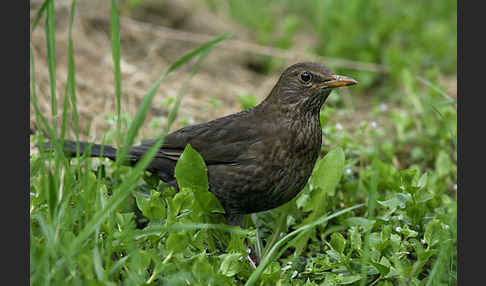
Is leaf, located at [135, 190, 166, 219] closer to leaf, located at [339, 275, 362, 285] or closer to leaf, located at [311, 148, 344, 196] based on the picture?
leaf, located at [339, 275, 362, 285]

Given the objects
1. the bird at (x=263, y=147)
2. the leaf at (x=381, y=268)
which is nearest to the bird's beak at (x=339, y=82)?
the bird at (x=263, y=147)

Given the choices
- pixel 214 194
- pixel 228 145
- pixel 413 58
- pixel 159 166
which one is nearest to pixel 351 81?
pixel 228 145

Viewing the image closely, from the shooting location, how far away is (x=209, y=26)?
7.28 m

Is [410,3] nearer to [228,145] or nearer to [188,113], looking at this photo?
[188,113]

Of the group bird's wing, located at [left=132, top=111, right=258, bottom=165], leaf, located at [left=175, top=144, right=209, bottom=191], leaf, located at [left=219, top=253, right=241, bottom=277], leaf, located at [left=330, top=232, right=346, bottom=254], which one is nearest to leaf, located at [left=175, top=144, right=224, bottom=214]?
leaf, located at [left=175, top=144, right=209, bottom=191]

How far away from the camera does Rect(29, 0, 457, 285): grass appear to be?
2.79 meters

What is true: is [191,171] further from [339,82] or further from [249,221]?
[339,82]

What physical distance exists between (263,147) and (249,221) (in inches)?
26.9

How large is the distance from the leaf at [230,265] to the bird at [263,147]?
706 mm

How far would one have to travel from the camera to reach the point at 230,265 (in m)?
3.06

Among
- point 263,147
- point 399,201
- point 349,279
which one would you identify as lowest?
point 349,279

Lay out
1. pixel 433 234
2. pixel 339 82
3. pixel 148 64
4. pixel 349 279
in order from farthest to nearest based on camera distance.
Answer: pixel 148 64
pixel 339 82
pixel 433 234
pixel 349 279

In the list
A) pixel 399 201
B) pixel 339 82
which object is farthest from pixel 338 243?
pixel 339 82

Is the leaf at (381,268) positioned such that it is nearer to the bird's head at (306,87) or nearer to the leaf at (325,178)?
the leaf at (325,178)
